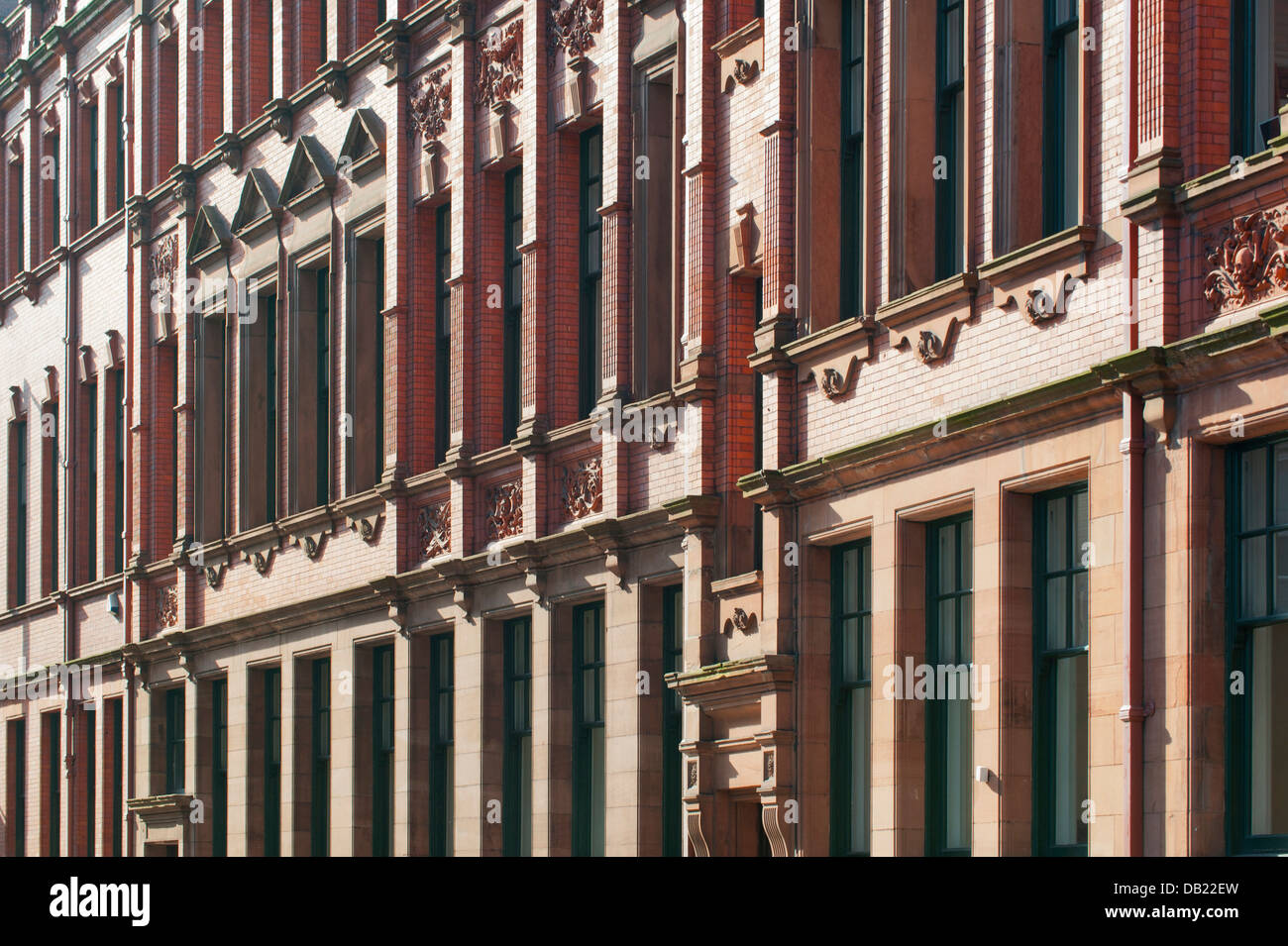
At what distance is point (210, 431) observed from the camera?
40031 mm

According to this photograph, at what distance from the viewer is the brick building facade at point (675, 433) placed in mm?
18312

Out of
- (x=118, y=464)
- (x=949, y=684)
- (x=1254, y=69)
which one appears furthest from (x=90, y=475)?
(x=1254, y=69)

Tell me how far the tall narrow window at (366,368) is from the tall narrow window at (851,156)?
37.9 feet

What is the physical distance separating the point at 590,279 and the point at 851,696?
299 inches

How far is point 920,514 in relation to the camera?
2192 cm

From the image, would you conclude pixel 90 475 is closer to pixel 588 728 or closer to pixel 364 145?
pixel 364 145

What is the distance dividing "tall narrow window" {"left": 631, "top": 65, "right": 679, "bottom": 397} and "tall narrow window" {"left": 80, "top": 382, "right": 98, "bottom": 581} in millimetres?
20974

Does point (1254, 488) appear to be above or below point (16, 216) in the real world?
below

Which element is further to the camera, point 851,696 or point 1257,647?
point 851,696

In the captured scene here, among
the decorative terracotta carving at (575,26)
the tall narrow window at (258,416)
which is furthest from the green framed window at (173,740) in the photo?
the decorative terracotta carving at (575,26)

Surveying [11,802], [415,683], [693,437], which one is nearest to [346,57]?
[415,683]

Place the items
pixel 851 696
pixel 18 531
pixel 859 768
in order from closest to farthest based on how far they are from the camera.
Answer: pixel 859 768 < pixel 851 696 < pixel 18 531

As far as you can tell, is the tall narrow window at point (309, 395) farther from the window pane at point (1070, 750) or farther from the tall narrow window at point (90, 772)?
the window pane at point (1070, 750)

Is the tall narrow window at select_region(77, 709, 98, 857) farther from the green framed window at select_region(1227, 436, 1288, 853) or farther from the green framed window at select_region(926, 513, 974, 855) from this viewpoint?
the green framed window at select_region(1227, 436, 1288, 853)
